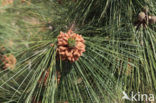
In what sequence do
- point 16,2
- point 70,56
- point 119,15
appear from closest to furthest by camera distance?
1. point 70,56
2. point 119,15
3. point 16,2

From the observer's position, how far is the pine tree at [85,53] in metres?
0.63

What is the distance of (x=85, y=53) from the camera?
0.68 metres

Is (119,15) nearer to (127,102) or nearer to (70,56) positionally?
(70,56)

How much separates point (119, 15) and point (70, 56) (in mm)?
246

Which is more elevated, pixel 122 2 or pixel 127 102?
pixel 122 2

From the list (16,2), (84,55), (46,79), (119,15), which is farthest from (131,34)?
(16,2)

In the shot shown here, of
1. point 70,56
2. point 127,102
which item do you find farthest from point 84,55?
point 127,102

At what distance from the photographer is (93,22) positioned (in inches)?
32.6

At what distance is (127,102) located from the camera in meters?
0.90

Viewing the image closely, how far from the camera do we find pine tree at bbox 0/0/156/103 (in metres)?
0.63

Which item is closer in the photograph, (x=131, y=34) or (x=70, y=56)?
(x=70, y=56)

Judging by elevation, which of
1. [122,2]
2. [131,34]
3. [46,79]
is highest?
[122,2]

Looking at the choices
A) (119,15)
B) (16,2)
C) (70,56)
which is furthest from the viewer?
(16,2)

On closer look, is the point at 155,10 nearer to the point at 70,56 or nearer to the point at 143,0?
the point at 143,0
